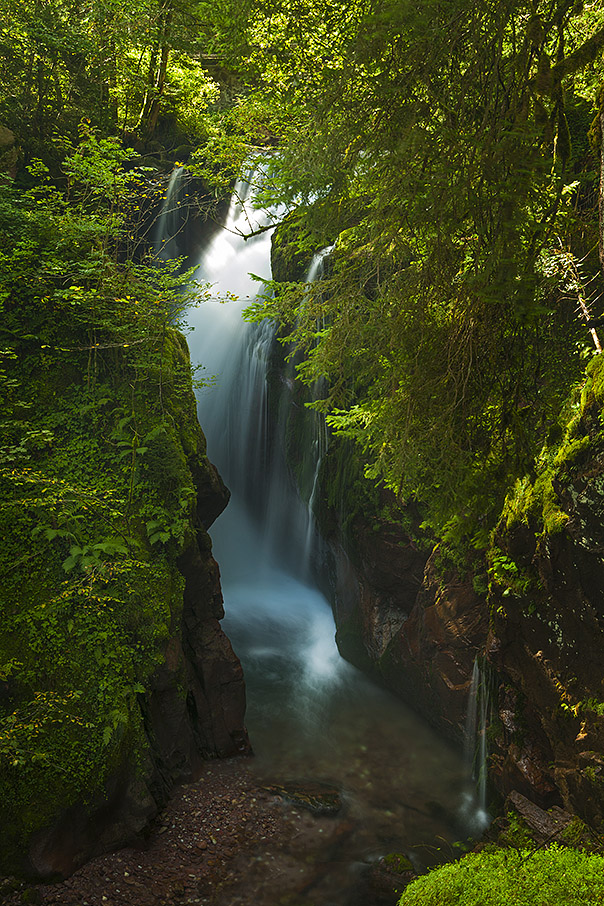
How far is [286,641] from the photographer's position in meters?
11.2

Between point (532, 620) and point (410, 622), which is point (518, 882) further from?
point (410, 622)

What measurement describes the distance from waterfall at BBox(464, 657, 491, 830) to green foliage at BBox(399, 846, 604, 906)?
363cm

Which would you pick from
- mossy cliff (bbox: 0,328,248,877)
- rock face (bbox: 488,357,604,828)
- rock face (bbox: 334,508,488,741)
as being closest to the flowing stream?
rock face (bbox: 334,508,488,741)

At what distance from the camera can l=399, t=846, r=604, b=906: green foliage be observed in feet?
8.40

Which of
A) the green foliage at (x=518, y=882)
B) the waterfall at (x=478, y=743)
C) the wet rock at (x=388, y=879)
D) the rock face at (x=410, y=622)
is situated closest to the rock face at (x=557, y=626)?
the waterfall at (x=478, y=743)

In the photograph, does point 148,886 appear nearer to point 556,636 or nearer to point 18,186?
point 556,636

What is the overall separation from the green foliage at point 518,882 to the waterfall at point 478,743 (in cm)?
363

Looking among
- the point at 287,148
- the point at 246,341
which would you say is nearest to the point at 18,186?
the point at 287,148

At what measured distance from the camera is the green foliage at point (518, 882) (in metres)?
2.56

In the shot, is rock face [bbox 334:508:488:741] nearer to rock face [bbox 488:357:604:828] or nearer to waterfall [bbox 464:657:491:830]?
waterfall [bbox 464:657:491:830]

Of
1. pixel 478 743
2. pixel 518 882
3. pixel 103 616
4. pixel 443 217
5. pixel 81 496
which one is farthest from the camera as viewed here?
pixel 478 743

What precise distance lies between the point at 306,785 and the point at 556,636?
3.93m

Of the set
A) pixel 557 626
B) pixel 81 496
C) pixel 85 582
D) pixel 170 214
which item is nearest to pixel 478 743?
pixel 557 626

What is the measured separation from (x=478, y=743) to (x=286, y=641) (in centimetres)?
486
